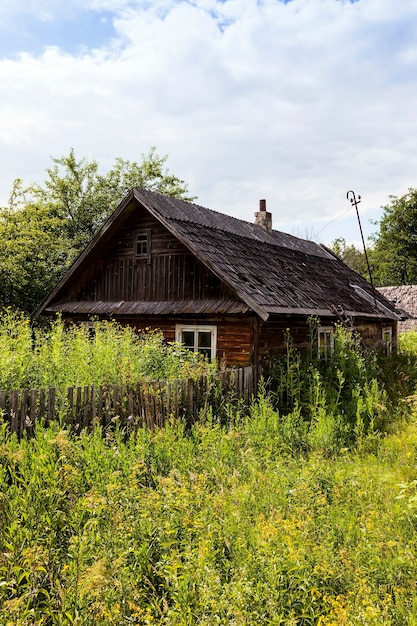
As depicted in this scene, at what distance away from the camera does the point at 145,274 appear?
1296 centimetres

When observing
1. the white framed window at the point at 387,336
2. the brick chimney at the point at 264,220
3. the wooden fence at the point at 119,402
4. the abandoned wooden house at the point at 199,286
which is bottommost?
the wooden fence at the point at 119,402

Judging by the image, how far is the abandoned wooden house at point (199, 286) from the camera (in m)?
10.8

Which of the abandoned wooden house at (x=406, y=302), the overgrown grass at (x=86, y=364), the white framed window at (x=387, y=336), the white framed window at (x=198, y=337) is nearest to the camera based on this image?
the overgrown grass at (x=86, y=364)

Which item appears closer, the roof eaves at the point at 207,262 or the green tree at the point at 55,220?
the roof eaves at the point at 207,262

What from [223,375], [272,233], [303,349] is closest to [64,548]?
[223,375]

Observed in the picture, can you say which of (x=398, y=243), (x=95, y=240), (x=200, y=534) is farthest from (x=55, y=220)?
(x=398, y=243)

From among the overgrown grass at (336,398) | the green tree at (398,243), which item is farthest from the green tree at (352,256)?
the overgrown grass at (336,398)

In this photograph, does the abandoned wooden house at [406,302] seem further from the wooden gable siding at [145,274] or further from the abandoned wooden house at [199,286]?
the wooden gable siding at [145,274]

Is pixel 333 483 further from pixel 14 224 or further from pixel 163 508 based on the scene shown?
pixel 14 224

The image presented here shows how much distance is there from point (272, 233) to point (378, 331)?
18.8 ft

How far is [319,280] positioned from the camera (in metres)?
15.5

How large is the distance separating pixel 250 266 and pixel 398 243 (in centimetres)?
4410

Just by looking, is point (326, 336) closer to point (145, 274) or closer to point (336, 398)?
point (336, 398)

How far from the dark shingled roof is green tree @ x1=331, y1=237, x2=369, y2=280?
4637 cm
